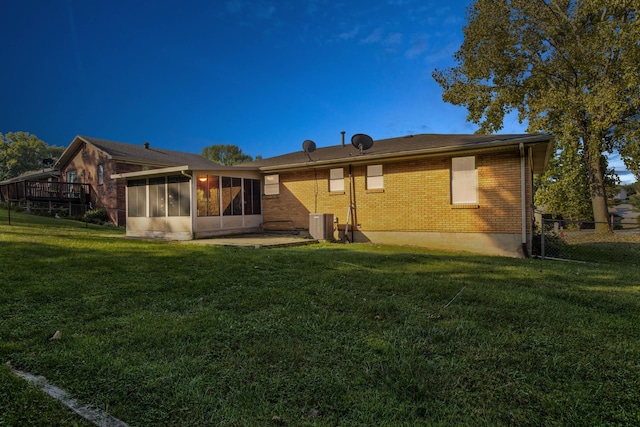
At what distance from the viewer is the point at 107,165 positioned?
22.1 meters

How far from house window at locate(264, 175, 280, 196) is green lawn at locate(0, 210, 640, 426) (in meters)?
9.00

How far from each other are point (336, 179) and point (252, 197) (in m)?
3.75

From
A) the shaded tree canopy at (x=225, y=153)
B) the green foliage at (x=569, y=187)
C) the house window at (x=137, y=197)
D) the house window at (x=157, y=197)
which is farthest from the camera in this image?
the shaded tree canopy at (x=225, y=153)

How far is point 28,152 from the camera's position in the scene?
5325 centimetres

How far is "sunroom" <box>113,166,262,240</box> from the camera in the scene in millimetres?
12578

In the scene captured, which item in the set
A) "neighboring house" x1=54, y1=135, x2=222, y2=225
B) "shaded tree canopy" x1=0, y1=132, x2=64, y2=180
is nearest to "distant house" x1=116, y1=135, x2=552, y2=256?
"neighboring house" x1=54, y1=135, x2=222, y2=225

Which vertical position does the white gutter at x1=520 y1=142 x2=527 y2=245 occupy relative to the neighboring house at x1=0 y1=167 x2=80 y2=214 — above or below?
below

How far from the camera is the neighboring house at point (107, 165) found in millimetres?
21641

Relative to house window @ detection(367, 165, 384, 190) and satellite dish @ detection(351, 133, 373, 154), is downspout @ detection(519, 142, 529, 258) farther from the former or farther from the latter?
satellite dish @ detection(351, 133, 373, 154)

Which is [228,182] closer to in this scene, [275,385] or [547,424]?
[275,385]

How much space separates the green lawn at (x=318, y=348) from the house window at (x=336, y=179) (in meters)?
7.43

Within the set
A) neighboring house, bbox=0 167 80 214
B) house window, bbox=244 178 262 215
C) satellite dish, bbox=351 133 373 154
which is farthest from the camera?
neighboring house, bbox=0 167 80 214

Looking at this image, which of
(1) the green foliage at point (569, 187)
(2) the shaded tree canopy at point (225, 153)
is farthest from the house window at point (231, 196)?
(2) the shaded tree canopy at point (225, 153)

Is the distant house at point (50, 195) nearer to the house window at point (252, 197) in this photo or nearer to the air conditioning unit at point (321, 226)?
the house window at point (252, 197)
